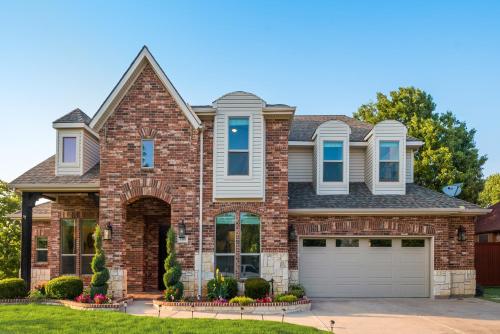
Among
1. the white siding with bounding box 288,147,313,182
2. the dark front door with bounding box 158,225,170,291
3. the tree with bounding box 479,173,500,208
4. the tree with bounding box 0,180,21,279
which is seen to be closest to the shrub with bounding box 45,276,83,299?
the dark front door with bounding box 158,225,170,291

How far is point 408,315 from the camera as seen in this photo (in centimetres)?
1201

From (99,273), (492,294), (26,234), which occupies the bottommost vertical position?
(492,294)

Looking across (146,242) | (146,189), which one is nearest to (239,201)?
(146,189)

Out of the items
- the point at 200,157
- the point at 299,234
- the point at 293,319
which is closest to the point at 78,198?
the point at 200,157

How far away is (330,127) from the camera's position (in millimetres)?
16109

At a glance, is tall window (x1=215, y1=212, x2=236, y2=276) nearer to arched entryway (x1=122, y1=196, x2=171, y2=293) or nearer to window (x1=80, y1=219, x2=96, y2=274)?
arched entryway (x1=122, y1=196, x2=171, y2=293)

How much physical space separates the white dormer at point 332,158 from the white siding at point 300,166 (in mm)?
891

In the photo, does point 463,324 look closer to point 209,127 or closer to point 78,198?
point 209,127

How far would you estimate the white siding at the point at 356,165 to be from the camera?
56.3 feet

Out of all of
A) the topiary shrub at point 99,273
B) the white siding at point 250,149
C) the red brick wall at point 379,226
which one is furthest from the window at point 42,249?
the red brick wall at point 379,226

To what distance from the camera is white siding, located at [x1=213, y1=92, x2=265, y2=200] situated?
1414cm

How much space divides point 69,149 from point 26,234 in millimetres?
3312

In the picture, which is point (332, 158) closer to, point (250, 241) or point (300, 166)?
point (300, 166)

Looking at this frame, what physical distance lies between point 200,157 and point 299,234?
4351mm
